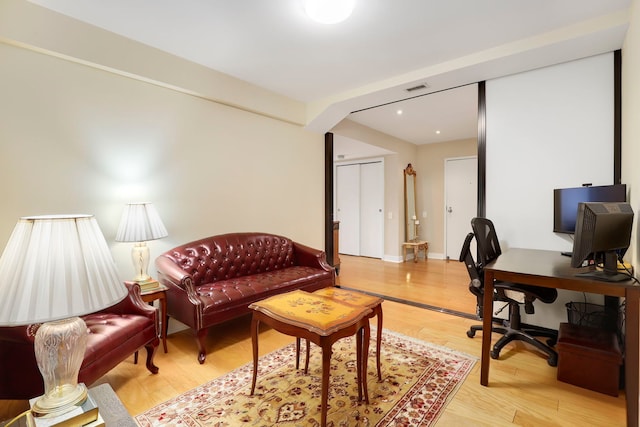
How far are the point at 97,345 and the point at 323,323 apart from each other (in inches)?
51.7

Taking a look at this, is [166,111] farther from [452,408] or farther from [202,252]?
[452,408]

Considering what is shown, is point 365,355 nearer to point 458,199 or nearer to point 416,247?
point 416,247

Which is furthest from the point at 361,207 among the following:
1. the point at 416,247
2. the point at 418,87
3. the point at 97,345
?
the point at 97,345

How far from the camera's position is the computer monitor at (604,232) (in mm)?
1646

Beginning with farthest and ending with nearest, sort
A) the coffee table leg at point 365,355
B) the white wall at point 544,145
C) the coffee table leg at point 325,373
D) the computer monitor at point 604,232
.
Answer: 1. the white wall at point 544,145
2. the coffee table leg at point 365,355
3. the computer monitor at point 604,232
4. the coffee table leg at point 325,373

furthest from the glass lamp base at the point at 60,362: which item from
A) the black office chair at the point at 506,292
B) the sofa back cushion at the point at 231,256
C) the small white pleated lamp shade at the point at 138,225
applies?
the black office chair at the point at 506,292

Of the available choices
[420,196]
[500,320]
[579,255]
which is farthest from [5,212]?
[420,196]

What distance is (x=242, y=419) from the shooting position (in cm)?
171

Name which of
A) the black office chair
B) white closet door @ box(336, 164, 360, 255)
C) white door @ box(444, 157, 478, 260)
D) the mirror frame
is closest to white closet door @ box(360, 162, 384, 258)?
white closet door @ box(336, 164, 360, 255)

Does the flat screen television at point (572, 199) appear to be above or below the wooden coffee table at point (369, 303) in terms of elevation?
above

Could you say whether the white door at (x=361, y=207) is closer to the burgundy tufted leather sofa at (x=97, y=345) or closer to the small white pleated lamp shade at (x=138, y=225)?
the small white pleated lamp shade at (x=138, y=225)

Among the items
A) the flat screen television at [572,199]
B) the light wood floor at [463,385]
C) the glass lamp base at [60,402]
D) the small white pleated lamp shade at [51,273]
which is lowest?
the light wood floor at [463,385]

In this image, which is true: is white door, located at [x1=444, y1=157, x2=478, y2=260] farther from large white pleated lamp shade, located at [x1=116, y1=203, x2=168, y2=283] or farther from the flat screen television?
large white pleated lamp shade, located at [x1=116, y1=203, x2=168, y2=283]

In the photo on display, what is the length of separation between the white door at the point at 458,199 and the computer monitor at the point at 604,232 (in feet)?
15.0
